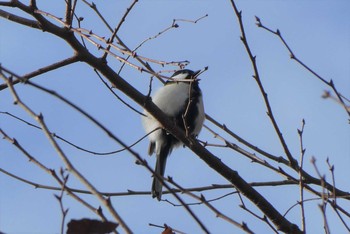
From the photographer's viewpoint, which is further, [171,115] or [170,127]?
[171,115]

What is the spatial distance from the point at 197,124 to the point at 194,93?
43 cm

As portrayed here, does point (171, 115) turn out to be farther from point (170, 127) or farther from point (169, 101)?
point (170, 127)

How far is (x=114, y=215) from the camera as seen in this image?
1587mm

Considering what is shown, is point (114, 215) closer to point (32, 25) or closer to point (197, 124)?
point (32, 25)

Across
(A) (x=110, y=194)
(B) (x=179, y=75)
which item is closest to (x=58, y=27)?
(A) (x=110, y=194)

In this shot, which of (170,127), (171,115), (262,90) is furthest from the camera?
(171,115)

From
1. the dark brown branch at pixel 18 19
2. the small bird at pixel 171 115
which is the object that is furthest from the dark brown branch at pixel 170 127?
the small bird at pixel 171 115

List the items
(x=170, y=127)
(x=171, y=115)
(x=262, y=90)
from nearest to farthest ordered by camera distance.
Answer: (x=262, y=90) < (x=170, y=127) < (x=171, y=115)

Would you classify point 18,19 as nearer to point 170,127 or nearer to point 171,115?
point 170,127

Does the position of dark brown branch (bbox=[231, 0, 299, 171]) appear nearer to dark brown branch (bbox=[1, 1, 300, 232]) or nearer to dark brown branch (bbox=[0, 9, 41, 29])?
dark brown branch (bbox=[1, 1, 300, 232])

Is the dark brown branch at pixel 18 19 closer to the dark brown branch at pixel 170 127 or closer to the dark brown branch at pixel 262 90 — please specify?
the dark brown branch at pixel 170 127

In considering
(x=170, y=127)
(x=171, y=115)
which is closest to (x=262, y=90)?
(x=170, y=127)

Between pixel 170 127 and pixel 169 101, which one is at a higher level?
pixel 169 101

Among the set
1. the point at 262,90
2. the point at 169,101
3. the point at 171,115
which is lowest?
the point at 262,90
